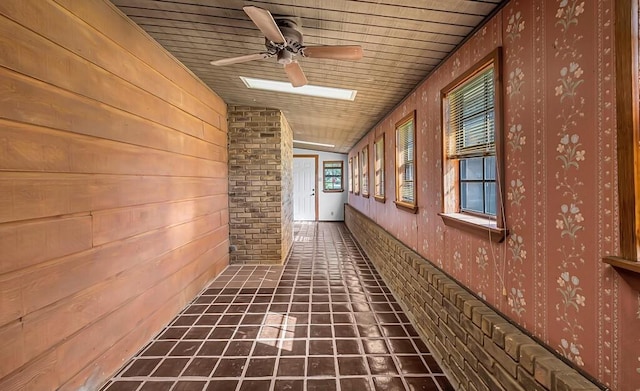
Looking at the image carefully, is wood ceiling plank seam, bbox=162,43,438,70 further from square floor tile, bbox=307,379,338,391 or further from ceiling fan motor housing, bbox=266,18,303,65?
square floor tile, bbox=307,379,338,391

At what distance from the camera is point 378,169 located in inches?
191

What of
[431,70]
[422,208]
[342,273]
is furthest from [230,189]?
[431,70]

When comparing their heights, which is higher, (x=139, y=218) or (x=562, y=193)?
(x=562, y=193)

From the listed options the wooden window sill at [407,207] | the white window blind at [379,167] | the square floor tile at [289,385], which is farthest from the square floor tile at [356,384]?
the white window blind at [379,167]

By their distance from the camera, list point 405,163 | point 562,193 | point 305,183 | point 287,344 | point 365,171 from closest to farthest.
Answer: point 562,193
point 287,344
point 405,163
point 365,171
point 305,183

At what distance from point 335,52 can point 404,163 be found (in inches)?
69.8

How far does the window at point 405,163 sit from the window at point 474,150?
80 centimetres

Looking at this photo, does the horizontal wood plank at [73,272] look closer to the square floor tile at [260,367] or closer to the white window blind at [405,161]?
the square floor tile at [260,367]

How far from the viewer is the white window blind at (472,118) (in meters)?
1.74

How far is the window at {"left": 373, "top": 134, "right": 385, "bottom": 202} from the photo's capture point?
14.6 feet

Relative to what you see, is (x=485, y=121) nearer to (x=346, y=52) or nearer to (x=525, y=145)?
(x=525, y=145)

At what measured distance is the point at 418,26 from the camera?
1844 mm

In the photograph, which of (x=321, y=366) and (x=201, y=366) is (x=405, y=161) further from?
(x=201, y=366)

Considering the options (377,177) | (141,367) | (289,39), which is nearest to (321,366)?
(141,367)
